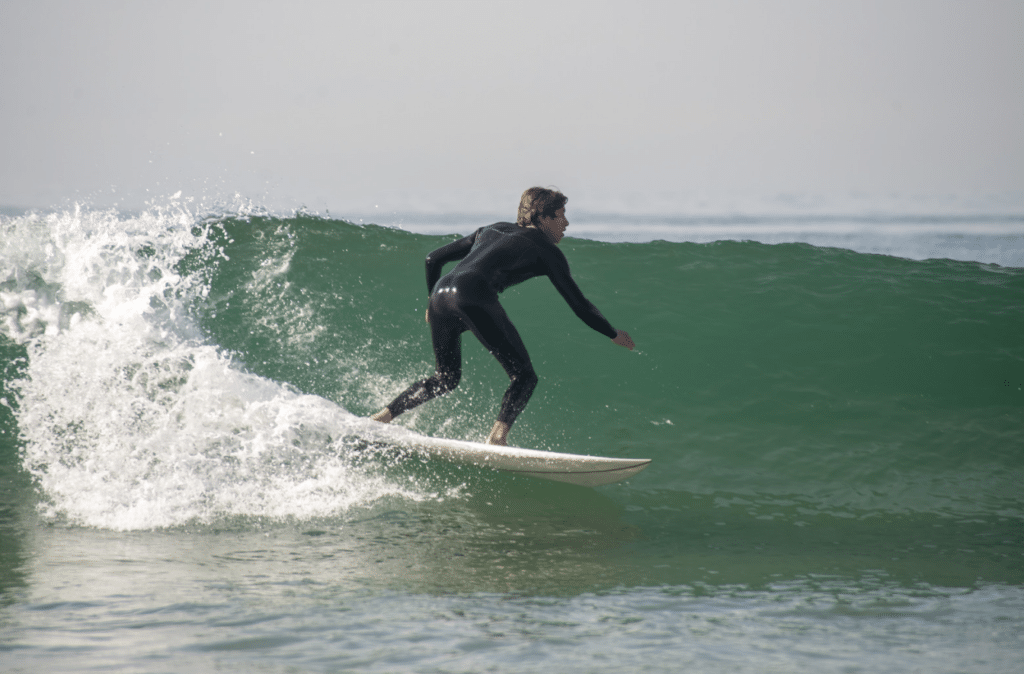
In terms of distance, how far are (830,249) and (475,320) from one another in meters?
6.30

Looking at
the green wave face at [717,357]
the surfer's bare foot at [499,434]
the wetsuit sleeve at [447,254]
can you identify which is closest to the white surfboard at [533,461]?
the surfer's bare foot at [499,434]

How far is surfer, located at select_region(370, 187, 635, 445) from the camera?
4.29 metres

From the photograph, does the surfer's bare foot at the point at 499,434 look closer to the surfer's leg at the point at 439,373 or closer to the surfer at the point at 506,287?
the surfer at the point at 506,287

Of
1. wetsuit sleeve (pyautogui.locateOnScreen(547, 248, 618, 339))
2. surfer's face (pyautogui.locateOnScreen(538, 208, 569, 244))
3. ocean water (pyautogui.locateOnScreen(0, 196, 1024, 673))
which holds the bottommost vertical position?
ocean water (pyautogui.locateOnScreen(0, 196, 1024, 673))

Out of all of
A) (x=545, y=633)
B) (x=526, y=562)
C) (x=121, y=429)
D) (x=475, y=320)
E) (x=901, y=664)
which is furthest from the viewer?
(x=121, y=429)

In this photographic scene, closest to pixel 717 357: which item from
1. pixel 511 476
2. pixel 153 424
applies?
pixel 511 476

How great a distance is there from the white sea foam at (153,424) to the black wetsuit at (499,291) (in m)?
0.78

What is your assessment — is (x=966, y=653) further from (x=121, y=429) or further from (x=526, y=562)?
(x=121, y=429)

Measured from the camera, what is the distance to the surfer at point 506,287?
14.1ft

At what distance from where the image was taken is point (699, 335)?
282 inches

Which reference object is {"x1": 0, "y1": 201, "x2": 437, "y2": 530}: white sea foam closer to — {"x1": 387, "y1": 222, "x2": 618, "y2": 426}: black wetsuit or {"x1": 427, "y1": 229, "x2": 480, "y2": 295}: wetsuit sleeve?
{"x1": 387, "y1": 222, "x2": 618, "y2": 426}: black wetsuit

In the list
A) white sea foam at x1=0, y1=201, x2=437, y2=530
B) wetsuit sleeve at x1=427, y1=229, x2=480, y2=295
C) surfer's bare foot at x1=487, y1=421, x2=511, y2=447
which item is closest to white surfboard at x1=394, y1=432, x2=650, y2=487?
surfer's bare foot at x1=487, y1=421, x2=511, y2=447

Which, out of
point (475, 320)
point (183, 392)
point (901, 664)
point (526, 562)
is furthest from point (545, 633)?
point (183, 392)

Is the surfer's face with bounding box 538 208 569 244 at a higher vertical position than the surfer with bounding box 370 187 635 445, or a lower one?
higher
